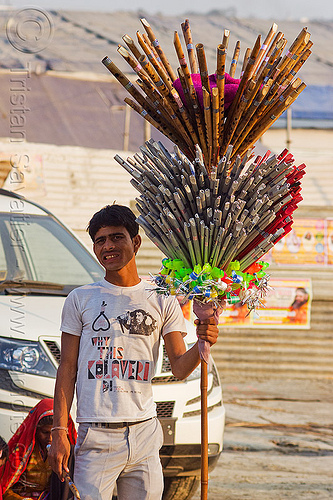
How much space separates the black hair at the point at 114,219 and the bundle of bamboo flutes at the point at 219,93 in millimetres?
373

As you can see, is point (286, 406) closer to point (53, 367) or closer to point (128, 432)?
point (53, 367)

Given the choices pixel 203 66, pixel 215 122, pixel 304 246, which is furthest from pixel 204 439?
pixel 304 246

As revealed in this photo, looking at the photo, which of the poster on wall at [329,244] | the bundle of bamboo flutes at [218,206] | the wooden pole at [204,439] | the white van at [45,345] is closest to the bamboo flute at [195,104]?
the bundle of bamboo flutes at [218,206]

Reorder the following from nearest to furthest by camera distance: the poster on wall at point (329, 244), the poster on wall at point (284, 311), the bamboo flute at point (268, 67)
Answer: the bamboo flute at point (268, 67)
the poster on wall at point (284, 311)
the poster on wall at point (329, 244)

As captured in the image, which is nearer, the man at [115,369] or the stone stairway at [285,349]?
the man at [115,369]

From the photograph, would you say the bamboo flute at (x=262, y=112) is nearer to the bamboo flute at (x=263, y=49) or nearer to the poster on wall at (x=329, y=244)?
the bamboo flute at (x=263, y=49)

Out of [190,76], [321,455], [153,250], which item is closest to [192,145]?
[190,76]

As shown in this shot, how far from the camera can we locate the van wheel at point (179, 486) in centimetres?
498

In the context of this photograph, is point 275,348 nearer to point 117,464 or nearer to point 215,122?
point 117,464

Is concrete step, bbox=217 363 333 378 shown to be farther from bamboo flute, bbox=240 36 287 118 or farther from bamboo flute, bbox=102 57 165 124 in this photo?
bamboo flute, bbox=240 36 287 118

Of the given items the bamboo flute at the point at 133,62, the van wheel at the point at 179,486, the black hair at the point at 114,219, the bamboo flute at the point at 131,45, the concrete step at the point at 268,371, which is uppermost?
the bamboo flute at the point at 131,45

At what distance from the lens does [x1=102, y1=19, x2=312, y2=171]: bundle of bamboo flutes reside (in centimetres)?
293

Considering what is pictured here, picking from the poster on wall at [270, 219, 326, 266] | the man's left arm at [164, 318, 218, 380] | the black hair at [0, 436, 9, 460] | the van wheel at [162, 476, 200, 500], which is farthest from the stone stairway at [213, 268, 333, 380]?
the man's left arm at [164, 318, 218, 380]

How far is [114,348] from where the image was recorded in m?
2.99
